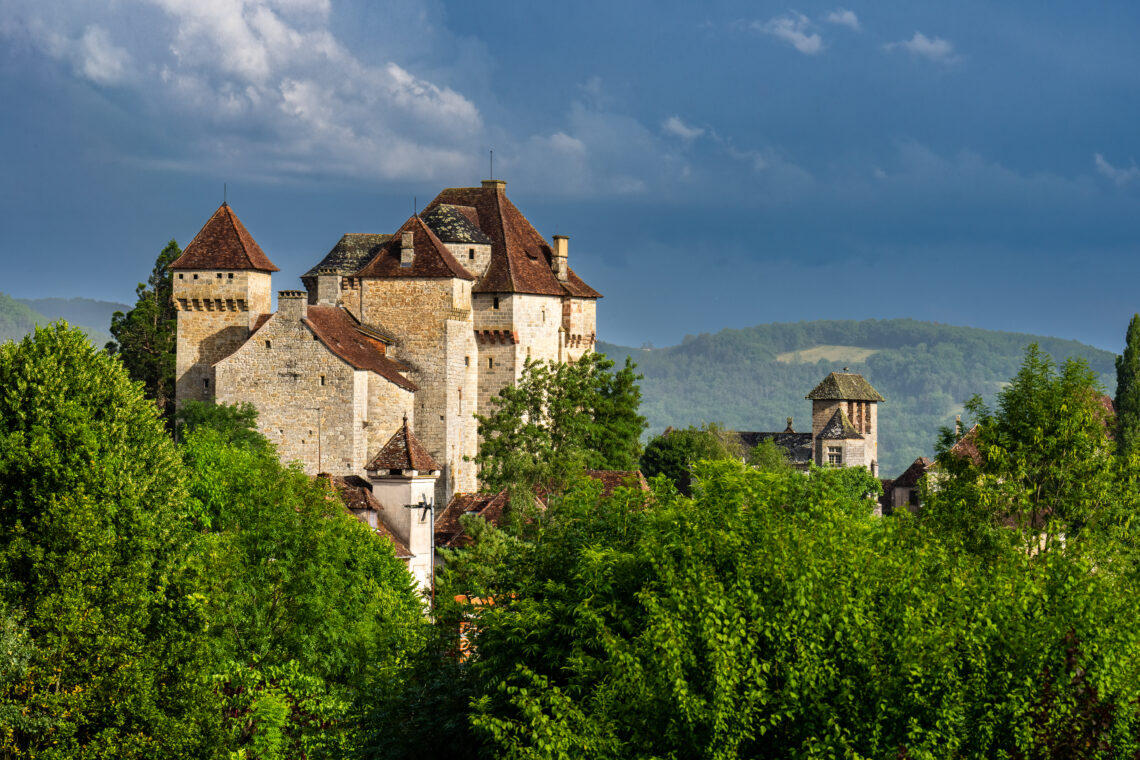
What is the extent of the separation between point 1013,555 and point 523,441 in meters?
45.2

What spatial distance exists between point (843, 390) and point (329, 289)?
82.7 meters

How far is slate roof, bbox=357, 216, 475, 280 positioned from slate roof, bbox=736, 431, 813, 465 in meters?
78.9

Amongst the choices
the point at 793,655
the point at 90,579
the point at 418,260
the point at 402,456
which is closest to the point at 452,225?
the point at 418,260

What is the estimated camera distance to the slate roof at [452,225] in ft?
291

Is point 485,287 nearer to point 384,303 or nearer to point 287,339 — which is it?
point 384,303

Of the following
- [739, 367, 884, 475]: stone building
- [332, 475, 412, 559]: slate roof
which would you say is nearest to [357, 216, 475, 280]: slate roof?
[332, 475, 412, 559]: slate roof

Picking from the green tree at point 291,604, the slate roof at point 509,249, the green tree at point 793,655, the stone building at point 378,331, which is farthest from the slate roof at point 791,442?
the green tree at point 793,655

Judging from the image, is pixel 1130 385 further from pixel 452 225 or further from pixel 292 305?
pixel 292 305

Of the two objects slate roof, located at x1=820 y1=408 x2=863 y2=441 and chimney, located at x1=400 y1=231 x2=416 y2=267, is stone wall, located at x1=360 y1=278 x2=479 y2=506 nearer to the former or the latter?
chimney, located at x1=400 y1=231 x2=416 y2=267

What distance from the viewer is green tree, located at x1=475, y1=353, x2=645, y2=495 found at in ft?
227

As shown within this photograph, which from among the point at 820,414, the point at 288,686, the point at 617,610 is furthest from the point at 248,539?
the point at 820,414

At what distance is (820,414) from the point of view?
15950 cm

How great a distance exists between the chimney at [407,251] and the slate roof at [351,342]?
4224mm

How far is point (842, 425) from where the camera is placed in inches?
6102
